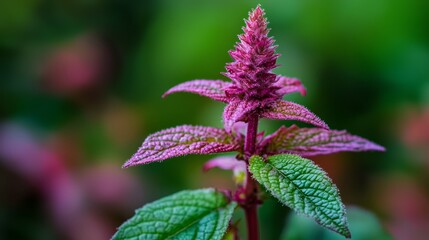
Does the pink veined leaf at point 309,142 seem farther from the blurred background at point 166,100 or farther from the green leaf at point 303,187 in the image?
the blurred background at point 166,100

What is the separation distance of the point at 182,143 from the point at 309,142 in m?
0.15

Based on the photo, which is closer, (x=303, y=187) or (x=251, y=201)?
(x=303, y=187)

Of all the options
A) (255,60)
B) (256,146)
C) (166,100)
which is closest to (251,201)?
(256,146)

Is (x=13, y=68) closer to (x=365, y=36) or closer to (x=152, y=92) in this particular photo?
(x=152, y=92)

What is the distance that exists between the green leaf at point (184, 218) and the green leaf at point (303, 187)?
3.4 inches

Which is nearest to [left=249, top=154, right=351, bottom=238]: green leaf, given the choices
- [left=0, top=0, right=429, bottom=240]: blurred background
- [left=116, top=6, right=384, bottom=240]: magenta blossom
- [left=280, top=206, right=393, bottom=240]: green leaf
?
[left=116, top=6, right=384, bottom=240]: magenta blossom

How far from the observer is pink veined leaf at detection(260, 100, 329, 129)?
23.5 inches

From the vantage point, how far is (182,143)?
2.10 ft

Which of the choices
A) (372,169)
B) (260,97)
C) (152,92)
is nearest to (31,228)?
(152,92)

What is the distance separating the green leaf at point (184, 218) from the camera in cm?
65

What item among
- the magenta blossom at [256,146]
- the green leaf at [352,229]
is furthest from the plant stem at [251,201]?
the green leaf at [352,229]

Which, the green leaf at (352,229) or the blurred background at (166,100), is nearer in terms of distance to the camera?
the green leaf at (352,229)

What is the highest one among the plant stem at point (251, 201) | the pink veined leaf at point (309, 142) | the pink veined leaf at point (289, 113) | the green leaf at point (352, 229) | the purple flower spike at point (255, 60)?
the purple flower spike at point (255, 60)

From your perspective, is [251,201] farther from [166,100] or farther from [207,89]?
[166,100]
